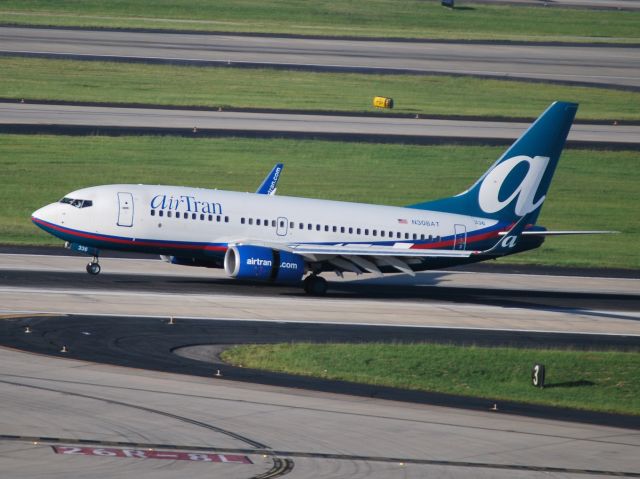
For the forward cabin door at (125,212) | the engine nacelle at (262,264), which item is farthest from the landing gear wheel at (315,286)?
the forward cabin door at (125,212)

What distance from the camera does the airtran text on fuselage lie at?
2143 inches

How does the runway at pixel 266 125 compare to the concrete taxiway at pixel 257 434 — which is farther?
the runway at pixel 266 125

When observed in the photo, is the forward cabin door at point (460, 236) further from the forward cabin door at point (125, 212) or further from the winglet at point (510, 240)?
the forward cabin door at point (125, 212)

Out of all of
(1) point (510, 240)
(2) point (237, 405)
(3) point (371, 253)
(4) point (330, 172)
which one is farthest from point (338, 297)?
(4) point (330, 172)

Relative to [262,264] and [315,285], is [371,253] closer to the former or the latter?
[315,285]

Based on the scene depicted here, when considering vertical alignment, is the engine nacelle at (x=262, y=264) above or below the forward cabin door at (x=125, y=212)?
below

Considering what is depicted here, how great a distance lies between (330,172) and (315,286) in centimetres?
2899

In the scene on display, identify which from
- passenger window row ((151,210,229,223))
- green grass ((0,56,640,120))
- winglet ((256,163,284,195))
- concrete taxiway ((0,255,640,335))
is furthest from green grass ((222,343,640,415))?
green grass ((0,56,640,120))

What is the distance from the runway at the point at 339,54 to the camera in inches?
4491

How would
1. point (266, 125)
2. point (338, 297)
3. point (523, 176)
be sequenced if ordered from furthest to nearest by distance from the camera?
point (266, 125) < point (523, 176) < point (338, 297)

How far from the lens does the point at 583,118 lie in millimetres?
102438

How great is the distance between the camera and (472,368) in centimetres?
4288

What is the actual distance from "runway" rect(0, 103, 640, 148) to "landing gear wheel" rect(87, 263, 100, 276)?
3278 cm

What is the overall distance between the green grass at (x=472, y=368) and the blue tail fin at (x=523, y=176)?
1420 cm
